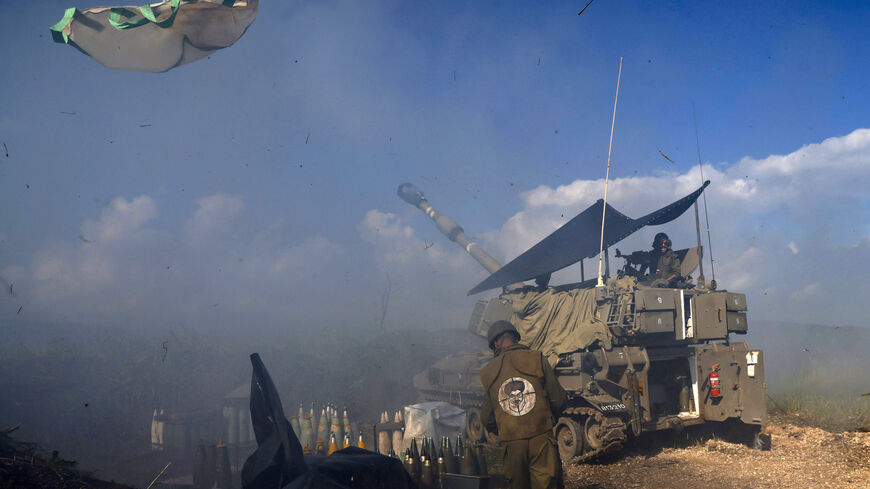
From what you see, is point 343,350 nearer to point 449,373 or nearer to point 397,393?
point 397,393

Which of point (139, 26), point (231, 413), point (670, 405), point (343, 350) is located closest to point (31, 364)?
point (231, 413)

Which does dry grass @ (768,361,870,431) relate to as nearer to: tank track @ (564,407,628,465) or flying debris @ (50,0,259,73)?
tank track @ (564,407,628,465)

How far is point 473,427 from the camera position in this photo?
1145 cm

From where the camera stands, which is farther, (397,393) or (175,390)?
(397,393)

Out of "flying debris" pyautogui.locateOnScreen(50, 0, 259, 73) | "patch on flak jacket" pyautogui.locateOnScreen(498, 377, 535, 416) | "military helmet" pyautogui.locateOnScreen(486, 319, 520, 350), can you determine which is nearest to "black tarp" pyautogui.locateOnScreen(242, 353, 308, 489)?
"patch on flak jacket" pyautogui.locateOnScreen(498, 377, 535, 416)

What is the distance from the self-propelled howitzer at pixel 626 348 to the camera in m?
9.37

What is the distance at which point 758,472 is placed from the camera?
8.16 m

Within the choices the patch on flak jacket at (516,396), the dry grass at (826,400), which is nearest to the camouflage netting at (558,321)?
the dry grass at (826,400)

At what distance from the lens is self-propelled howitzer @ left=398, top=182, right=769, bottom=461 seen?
937cm

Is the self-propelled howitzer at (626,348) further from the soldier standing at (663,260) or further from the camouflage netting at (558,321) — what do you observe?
the soldier standing at (663,260)

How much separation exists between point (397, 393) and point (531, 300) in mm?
5948

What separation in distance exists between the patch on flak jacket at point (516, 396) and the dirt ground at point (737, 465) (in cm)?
372

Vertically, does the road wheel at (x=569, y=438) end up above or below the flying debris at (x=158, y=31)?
below

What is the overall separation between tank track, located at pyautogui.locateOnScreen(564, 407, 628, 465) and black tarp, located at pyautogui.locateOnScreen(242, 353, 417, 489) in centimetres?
486
